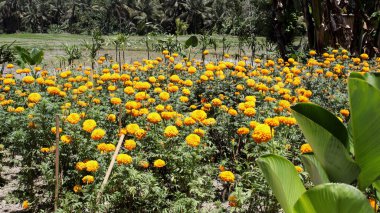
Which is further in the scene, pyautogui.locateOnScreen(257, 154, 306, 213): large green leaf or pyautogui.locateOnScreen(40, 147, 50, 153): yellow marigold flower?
pyautogui.locateOnScreen(40, 147, 50, 153): yellow marigold flower

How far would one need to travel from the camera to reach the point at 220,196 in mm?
3742

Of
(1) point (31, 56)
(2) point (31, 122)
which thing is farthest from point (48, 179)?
(1) point (31, 56)

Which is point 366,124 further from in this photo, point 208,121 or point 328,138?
point 208,121

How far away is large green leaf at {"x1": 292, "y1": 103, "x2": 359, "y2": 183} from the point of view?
179 cm

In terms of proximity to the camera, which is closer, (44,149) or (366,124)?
(366,124)

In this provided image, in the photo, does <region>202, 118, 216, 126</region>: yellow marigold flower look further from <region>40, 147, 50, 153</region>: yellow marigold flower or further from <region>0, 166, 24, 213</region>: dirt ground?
<region>0, 166, 24, 213</region>: dirt ground

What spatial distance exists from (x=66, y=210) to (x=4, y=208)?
1136 mm

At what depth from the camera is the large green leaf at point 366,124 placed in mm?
1646

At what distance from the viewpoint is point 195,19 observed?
57.7 meters

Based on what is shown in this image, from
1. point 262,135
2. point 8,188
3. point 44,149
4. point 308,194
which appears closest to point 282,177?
point 308,194

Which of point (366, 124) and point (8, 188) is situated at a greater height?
point (366, 124)

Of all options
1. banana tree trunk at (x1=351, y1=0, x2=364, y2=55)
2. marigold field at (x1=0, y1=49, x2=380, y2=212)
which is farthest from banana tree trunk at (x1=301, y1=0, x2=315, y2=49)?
marigold field at (x1=0, y1=49, x2=380, y2=212)

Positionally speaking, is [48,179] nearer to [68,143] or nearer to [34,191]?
[68,143]

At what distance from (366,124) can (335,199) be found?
0.46 m
